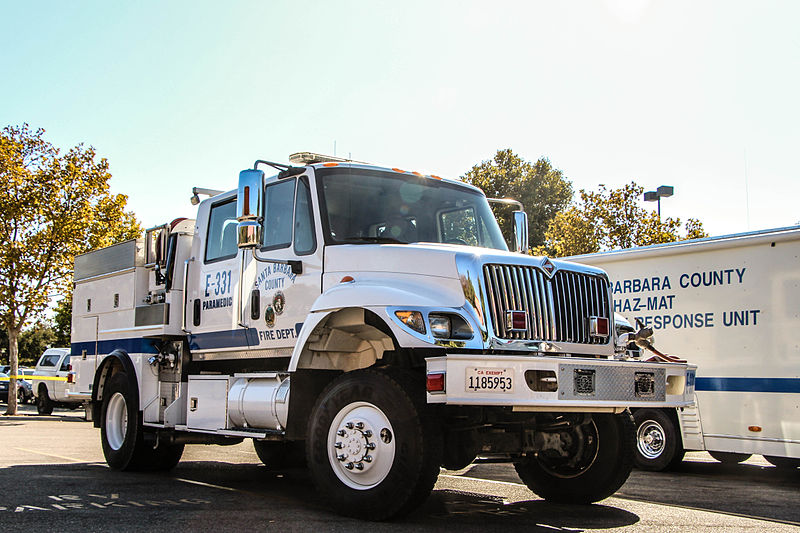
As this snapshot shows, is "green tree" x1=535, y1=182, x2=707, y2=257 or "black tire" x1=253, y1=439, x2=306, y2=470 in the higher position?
"green tree" x1=535, y1=182, x2=707, y2=257

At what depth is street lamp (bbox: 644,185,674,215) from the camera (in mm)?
31016

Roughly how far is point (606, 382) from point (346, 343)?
221 cm

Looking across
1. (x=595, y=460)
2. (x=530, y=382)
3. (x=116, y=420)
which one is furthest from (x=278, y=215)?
(x=116, y=420)

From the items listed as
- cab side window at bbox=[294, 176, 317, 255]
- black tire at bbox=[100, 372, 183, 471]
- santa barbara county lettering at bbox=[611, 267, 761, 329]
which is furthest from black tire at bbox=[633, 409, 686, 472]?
black tire at bbox=[100, 372, 183, 471]

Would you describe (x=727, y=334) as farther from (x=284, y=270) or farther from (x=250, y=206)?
(x=250, y=206)

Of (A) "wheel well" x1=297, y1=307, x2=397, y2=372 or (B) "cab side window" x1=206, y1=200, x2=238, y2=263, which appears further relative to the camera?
(B) "cab side window" x1=206, y1=200, x2=238, y2=263

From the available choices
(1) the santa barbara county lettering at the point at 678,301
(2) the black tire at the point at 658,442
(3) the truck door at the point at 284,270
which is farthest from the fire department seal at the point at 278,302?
(2) the black tire at the point at 658,442

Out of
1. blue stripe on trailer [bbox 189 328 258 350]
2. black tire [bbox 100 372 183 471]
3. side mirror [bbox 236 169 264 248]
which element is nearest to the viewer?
side mirror [bbox 236 169 264 248]

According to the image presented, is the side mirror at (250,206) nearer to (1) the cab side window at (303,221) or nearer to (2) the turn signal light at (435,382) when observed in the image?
(1) the cab side window at (303,221)

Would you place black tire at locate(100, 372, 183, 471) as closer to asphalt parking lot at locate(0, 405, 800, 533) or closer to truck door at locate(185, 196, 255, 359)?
asphalt parking lot at locate(0, 405, 800, 533)

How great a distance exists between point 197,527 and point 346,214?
9.66 ft

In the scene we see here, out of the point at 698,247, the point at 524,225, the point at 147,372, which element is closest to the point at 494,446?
the point at 524,225

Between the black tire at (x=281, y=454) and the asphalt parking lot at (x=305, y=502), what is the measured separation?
213 mm

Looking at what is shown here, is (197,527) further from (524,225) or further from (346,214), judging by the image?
(524,225)
